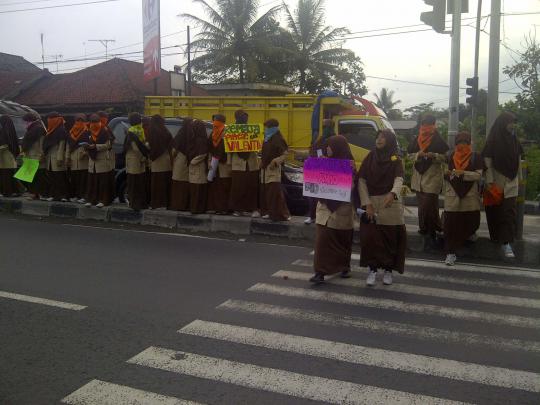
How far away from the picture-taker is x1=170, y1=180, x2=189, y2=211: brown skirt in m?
9.84

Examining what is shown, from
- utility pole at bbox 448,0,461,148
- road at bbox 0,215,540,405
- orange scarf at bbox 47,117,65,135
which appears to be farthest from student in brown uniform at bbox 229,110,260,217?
orange scarf at bbox 47,117,65,135

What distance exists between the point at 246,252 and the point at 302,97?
680 centimetres

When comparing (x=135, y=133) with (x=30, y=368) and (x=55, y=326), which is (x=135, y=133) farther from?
(x=30, y=368)

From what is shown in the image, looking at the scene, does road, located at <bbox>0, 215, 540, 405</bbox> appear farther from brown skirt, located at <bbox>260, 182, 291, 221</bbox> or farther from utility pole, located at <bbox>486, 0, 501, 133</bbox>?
utility pole, located at <bbox>486, 0, 501, 133</bbox>

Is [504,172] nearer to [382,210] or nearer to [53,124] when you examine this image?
[382,210]

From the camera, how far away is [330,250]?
20.3 feet

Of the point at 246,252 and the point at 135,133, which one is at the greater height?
the point at 135,133

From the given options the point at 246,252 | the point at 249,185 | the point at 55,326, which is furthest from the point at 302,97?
the point at 55,326

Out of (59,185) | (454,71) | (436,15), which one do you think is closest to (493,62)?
(454,71)

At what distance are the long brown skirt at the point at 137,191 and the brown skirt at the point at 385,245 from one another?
5.30 metres

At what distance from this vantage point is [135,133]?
9.91 m

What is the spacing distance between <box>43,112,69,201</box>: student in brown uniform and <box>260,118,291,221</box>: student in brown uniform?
4548 millimetres

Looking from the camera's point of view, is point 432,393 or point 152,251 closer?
point 432,393

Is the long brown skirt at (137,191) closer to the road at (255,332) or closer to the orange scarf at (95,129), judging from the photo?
the orange scarf at (95,129)
